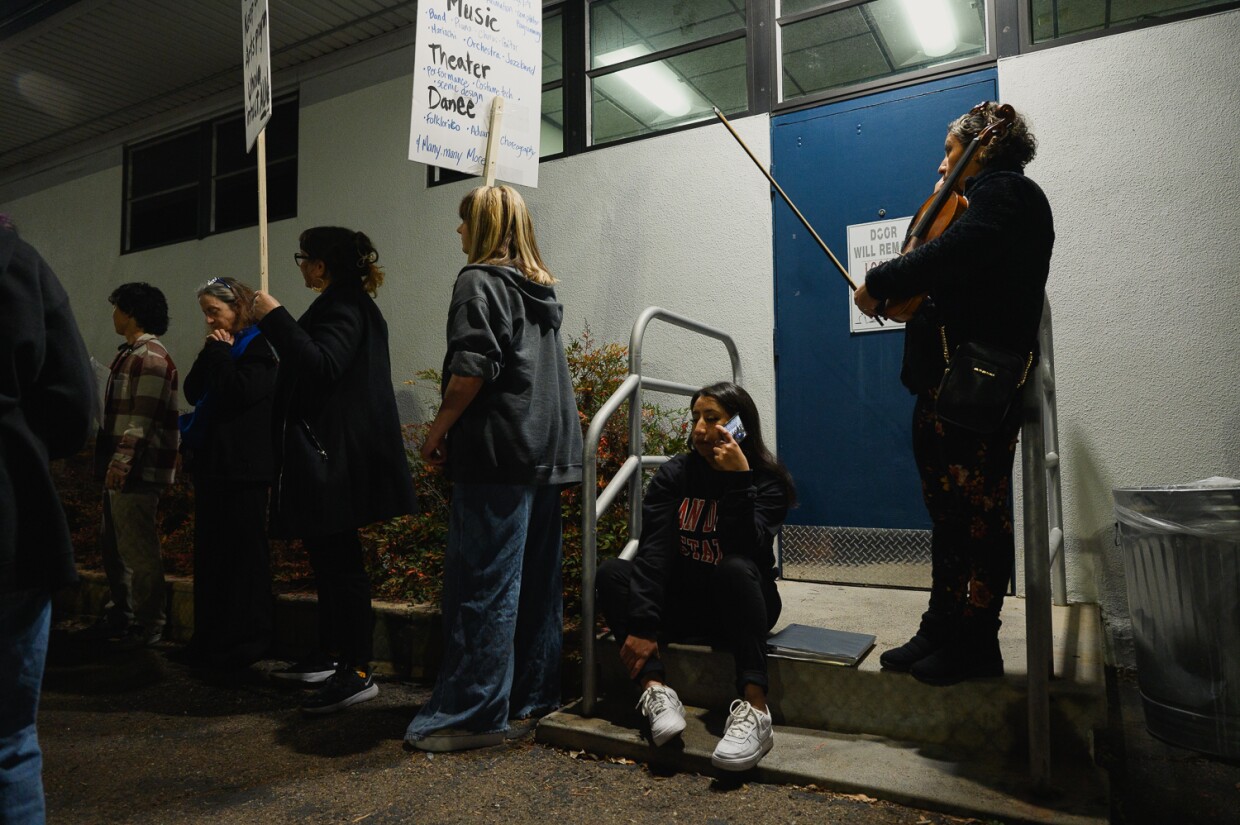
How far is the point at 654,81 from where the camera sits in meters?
5.87

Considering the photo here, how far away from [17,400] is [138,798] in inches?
62.8

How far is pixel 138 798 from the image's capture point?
2543 millimetres

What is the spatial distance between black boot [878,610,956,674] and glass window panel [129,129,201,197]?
734 cm

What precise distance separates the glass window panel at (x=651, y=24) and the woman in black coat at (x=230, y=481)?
2.97m

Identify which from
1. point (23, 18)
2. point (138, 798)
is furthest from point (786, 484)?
point (23, 18)

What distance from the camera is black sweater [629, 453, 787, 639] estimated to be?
9.08ft

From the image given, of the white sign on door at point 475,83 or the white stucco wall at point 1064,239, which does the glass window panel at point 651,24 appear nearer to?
the white stucco wall at point 1064,239

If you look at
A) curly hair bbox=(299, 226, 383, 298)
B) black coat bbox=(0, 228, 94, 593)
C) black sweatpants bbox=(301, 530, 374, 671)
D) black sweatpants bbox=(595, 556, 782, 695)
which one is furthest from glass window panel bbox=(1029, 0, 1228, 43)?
black coat bbox=(0, 228, 94, 593)

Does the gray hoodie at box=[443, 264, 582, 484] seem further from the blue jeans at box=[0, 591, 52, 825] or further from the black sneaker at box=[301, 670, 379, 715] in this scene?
the blue jeans at box=[0, 591, 52, 825]

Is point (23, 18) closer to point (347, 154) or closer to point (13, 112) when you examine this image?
point (13, 112)

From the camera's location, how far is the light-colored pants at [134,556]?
4.22 m

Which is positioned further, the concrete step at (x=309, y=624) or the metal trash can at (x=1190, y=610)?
the concrete step at (x=309, y=624)

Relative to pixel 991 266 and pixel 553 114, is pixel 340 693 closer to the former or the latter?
pixel 991 266

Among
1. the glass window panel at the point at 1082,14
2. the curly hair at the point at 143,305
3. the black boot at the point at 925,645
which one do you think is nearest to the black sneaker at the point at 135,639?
the curly hair at the point at 143,305
